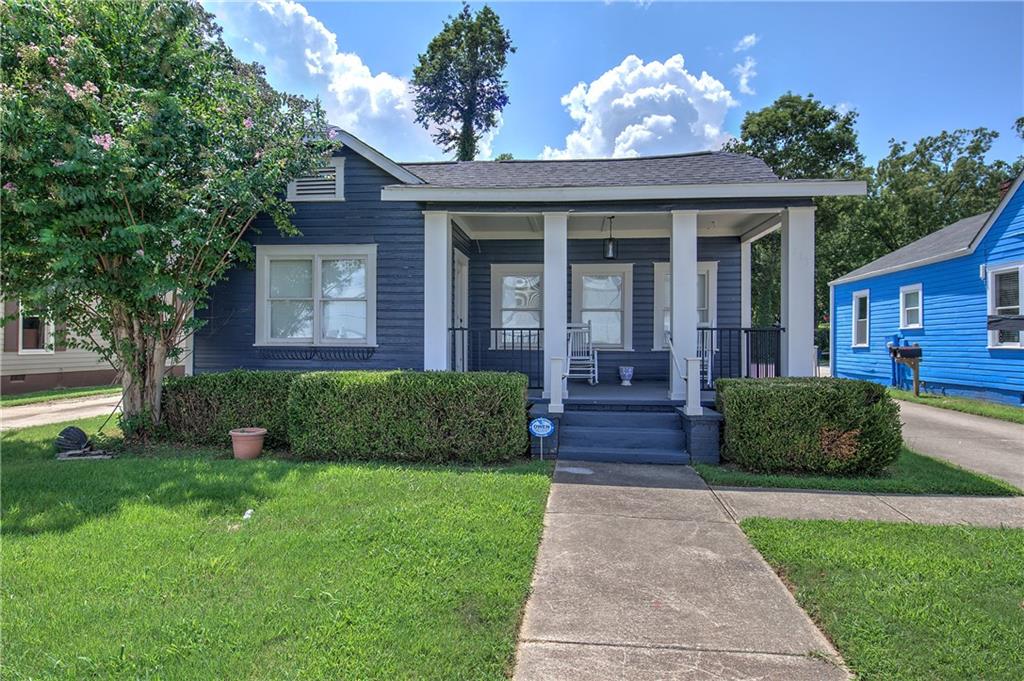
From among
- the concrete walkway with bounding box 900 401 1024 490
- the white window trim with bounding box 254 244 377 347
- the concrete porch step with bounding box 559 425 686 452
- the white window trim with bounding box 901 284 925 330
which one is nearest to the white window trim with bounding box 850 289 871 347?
the white window trim with bounding box 901 284 925 330

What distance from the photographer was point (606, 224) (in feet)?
29.5

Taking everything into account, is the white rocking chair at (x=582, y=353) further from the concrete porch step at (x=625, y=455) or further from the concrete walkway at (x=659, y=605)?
the concrete walkway at (x=659, y=605)

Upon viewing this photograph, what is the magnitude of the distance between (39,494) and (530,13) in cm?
1013

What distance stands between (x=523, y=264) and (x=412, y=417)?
469cm

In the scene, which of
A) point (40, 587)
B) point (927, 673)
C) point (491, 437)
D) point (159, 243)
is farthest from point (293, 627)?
point (159, 243)

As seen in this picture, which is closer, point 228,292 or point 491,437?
point 491,437

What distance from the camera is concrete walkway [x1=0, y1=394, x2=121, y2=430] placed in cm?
909

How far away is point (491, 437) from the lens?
5988mm

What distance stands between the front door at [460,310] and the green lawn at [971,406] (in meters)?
7.46

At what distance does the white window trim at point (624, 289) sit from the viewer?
9.87 meters

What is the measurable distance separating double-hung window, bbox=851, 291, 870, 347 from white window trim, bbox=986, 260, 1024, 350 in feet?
15.8

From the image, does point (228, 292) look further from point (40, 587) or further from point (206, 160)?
point (40, 587)

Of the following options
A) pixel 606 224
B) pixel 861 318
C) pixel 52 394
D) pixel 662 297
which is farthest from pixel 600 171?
pixel 52 394

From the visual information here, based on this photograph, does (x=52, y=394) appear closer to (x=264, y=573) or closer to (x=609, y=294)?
(x=609, y=294)
